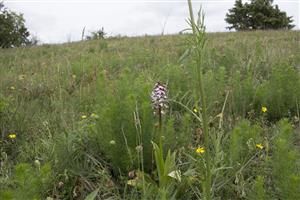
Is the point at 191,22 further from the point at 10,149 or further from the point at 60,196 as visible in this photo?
the point at 10,149

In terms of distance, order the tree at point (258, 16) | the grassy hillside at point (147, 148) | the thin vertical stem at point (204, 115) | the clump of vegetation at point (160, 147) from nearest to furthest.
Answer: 1. the thin vertical stem at point (204, 115)
2. the clump of vegetation at point (160, 147)
3. the grassy hillside at point (147, 148)
4. the tree at point (258, 16)

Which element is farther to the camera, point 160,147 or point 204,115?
point 160,147

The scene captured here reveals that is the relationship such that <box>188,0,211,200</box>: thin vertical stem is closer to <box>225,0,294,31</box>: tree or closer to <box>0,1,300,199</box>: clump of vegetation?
<box>0,1,300,199</box>: clump of vegetation

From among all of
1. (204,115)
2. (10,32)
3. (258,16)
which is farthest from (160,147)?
(258,16)

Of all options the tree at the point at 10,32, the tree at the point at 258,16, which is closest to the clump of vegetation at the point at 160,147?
the tree at the point at 10,32

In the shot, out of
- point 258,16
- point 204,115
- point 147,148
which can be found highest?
point 258,16

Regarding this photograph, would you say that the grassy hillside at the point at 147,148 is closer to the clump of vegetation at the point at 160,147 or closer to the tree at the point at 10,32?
the clump of vegetation at the point at 160,147

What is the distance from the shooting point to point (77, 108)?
9.87 ft

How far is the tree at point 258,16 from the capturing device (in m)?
24.3

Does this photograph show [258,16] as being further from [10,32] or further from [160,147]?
[160,147]

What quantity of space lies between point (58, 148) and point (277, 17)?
25.3 metres

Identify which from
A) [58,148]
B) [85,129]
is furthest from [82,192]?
[85,129]

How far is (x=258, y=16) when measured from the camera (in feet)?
80.2

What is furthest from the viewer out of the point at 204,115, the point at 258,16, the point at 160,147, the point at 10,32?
the point at 258,16
